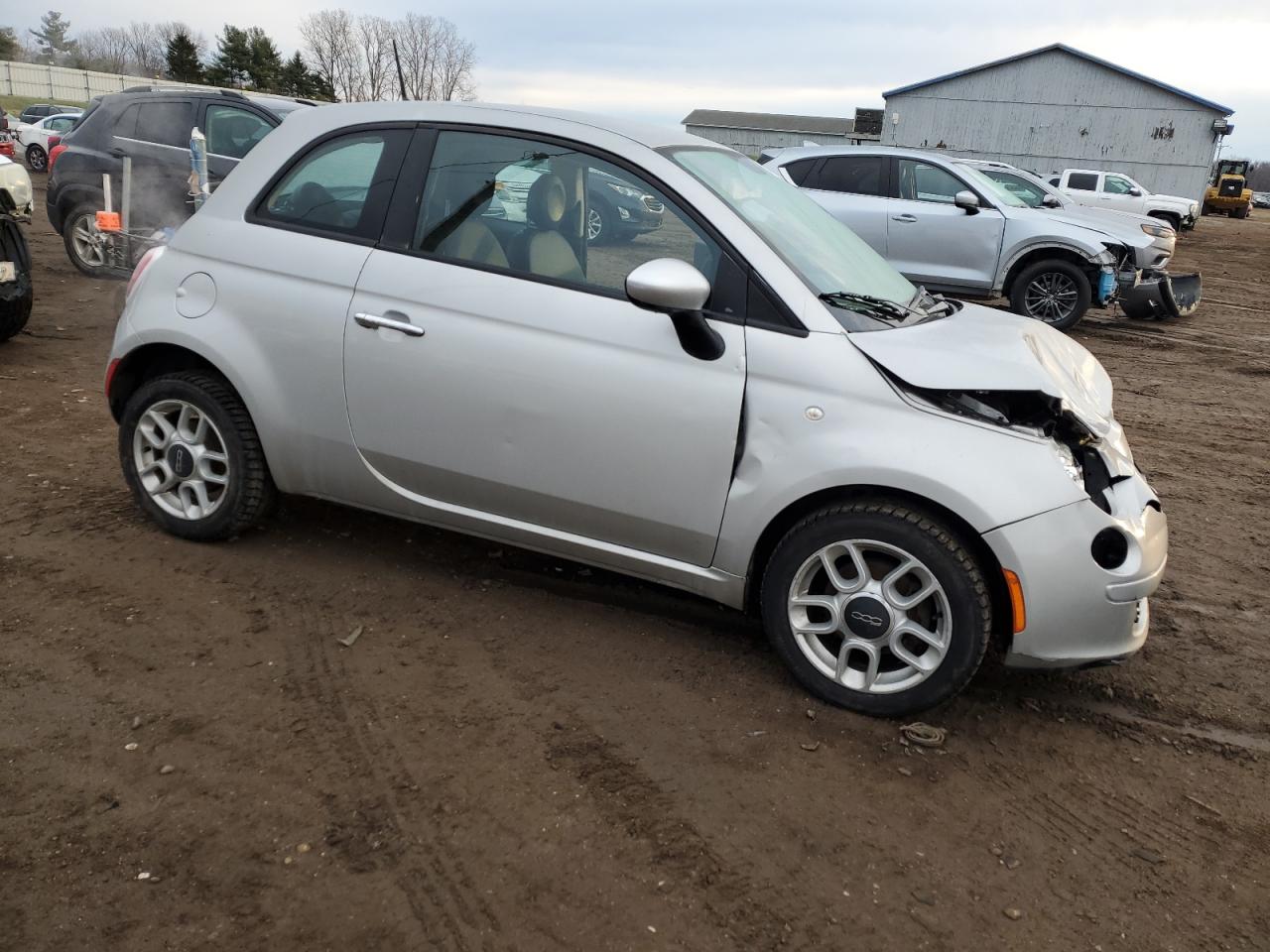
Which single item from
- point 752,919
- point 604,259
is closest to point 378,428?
point 604,259

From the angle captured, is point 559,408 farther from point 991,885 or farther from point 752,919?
point 991,885

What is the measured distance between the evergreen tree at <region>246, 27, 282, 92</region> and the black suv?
5465 centimetres

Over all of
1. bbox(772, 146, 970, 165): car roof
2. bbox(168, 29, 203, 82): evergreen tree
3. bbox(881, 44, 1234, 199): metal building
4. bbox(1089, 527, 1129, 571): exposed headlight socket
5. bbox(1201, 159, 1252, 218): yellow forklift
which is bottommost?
bbox(1089, 527, 1129, 571): exposed headlight socket

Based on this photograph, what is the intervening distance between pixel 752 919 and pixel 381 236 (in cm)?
266

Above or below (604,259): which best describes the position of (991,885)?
below

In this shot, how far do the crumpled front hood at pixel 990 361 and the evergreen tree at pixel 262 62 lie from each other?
2528 inches

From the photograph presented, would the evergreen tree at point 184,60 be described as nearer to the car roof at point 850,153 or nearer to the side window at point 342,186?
Result: the car roof at point 850,153

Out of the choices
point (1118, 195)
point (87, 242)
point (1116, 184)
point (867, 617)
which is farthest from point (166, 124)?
point (1116, 184)

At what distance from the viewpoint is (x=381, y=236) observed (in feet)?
12.3

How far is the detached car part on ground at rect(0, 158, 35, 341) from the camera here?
23.4 feet

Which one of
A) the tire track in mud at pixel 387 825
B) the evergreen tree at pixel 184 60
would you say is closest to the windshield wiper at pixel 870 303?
the tire track in mud at pixel 387 825

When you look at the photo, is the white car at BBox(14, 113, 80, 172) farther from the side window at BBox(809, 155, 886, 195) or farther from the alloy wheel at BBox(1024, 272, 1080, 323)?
the alloy wheel at BBox(1024, 272, 1080, 323)

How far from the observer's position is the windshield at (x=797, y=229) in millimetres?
3494

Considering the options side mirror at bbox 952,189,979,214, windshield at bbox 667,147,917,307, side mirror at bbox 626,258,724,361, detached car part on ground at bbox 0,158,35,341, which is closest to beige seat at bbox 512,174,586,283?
side mirror at bbox 626,258,724,361
